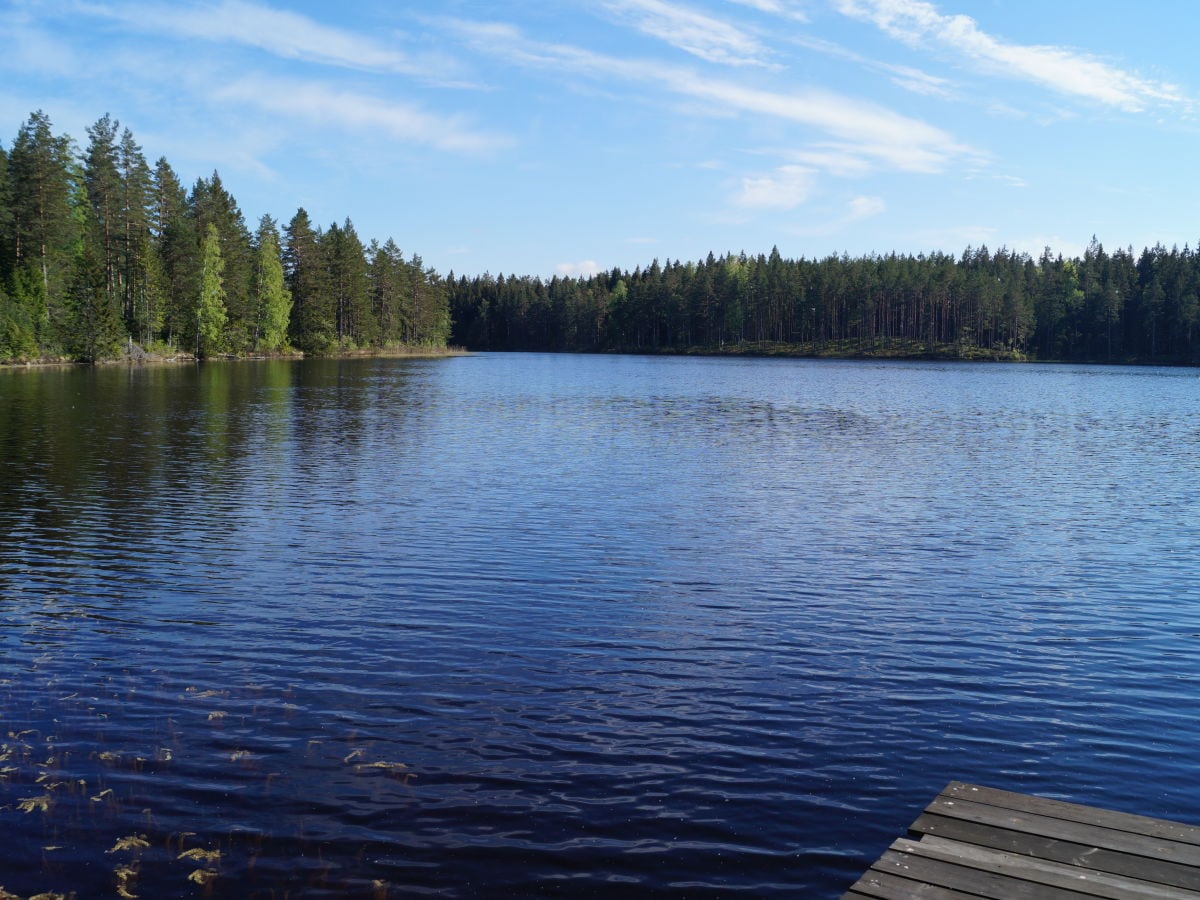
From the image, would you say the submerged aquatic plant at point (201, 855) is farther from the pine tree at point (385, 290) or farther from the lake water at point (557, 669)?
the pine tree at point (385, 290)

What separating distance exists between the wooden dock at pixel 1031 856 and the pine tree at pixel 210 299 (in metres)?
119

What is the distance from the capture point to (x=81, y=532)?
75.7 feet

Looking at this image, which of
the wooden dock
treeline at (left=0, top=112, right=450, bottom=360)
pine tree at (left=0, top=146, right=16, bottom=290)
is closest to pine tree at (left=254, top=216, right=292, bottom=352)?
treeline at (left=0, top=112, right=450, bottom=360)

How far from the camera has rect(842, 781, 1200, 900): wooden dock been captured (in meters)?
6.75

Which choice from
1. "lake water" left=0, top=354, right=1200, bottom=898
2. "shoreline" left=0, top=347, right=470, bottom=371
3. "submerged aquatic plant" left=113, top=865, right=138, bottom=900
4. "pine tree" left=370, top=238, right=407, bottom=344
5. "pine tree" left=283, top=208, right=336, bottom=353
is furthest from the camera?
"pine tree" left=370, top=238, right=407, bottom=344

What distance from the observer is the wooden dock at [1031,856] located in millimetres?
6754

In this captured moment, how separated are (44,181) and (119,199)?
41.3 ft

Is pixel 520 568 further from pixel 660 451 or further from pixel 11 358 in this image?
pixel 11 358

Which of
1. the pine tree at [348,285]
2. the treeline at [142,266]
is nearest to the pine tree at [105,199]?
the treeline at [142,266]

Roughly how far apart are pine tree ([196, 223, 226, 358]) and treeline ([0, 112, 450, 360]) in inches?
7.2

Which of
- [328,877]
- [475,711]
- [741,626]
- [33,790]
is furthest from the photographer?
[741,626]

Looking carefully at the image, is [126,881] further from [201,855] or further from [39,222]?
[39,222]

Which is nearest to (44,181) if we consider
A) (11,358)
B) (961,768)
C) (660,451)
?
(11,358)

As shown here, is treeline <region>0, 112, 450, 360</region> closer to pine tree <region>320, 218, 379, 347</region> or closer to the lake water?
pine tree <region>320, 218, 379, 347</region>
